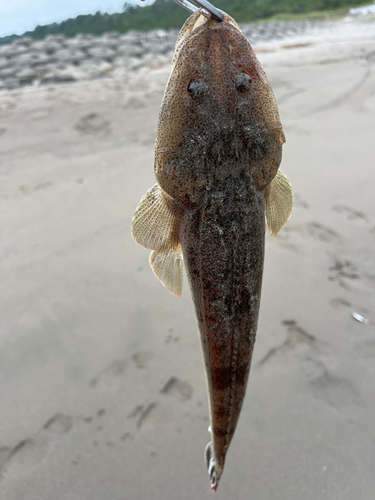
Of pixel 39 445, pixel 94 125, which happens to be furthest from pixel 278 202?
pixel 94 125

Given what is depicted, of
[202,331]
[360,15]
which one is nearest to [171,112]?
[202,331]

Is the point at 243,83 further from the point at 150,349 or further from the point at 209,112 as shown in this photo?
the point at 150,349

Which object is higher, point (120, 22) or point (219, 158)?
point (120, 22)

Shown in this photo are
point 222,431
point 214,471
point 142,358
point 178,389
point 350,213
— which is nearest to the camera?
point 222,431

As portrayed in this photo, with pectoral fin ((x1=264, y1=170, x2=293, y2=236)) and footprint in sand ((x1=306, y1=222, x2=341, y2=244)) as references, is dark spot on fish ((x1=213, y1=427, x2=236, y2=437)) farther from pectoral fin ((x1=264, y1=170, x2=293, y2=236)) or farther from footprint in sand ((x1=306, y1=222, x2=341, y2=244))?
footprint in sand ((x1=306, y1=222, x2=341, y2=244))

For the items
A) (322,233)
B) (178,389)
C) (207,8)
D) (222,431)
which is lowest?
(178,389)

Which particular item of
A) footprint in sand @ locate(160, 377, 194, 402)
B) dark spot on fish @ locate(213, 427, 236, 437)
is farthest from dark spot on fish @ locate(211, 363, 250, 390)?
footprint in sand @ locate(160, 377, 194, 402)

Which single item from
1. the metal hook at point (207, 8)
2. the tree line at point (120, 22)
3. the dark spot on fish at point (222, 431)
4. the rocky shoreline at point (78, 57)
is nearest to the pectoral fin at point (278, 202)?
the metal hook at point (207, 8)
